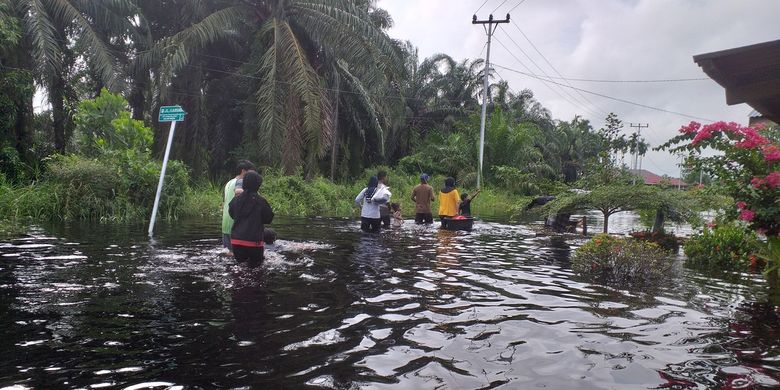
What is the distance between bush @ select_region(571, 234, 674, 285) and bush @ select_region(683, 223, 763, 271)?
79.5 inches

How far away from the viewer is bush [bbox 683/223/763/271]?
33.7 ft

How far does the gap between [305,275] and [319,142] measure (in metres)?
15.0

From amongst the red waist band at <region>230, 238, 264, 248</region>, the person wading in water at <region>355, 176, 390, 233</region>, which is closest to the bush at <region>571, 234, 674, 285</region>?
the red waist band at <region>230, 238, 264, 248</region>

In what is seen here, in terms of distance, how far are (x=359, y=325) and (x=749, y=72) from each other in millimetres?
4620

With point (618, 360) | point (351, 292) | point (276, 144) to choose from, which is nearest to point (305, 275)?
point (351, 292)

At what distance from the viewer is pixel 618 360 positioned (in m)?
4.69

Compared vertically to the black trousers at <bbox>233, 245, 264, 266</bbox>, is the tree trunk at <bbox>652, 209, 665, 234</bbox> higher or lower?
higher

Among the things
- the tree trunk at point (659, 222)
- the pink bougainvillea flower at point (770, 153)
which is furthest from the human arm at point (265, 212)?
the tree trunk at point (659, 222)

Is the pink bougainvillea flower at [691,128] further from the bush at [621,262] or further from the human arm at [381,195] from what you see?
the human arm at [381,195]

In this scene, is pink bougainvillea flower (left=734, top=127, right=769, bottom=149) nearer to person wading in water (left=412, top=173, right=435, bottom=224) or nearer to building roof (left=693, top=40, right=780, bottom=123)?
building roof (left=693, top=40, right=780, bottom=123)

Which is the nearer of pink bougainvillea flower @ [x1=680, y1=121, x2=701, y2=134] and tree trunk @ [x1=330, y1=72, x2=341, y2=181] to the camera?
pink bougainvillea flower @ [x1=680, y1=121, x2=701, y2=134]

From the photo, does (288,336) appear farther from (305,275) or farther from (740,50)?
(740,50)

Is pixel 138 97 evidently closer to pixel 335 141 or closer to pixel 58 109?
pixel 58 109

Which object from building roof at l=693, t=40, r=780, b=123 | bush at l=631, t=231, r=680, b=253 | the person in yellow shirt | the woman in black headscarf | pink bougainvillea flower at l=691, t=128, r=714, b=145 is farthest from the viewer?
the person in yellow shirt
